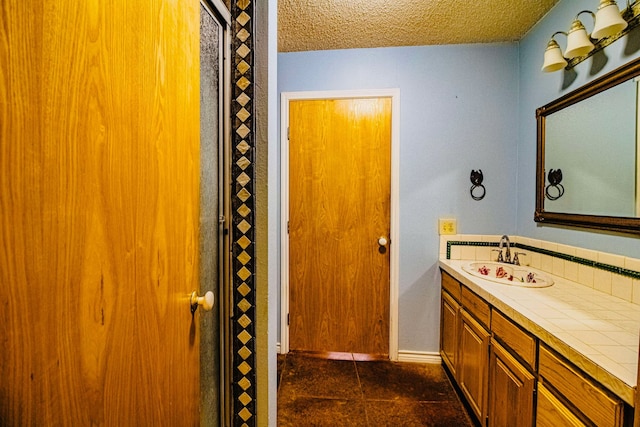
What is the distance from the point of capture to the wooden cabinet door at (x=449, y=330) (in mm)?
1937

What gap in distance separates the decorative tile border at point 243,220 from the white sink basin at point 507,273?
1.31 metres

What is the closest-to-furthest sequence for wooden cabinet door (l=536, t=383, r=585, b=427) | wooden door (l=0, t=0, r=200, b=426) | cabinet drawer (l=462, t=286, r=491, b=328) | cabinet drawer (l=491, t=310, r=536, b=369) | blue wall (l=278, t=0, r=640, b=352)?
wooden door (l=0, t=0, r=200, b=426) < wooden cabinet door (l=536, t=383, r=585, b=427) < cabinet drawer (l=491, t=310, r=536, b=369) < cabinet drawer (l=462, t=286, r=491, b=328) < blue wall (l=278, t=0, r=640, b=352)

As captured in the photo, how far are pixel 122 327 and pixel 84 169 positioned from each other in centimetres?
30

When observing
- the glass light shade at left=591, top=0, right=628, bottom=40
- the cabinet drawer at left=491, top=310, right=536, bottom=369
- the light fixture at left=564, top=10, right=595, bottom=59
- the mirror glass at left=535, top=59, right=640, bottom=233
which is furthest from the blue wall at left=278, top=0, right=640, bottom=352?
the cabinet drawer at left=491, top=310, right=536, bottom=369

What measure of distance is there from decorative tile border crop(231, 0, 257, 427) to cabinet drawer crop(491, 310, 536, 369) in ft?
3.59

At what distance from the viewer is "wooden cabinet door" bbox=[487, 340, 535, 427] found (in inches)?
45.7

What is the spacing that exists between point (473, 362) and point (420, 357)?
73cm

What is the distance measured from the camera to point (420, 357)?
90.5 inches

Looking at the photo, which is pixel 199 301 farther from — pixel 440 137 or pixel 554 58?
pixel 554 58

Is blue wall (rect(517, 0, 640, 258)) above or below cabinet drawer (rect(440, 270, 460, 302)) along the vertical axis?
above

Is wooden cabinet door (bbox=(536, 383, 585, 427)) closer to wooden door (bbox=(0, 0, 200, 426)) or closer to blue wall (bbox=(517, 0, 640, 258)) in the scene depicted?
blue wall (bbox=(517, 0, 640, 258))

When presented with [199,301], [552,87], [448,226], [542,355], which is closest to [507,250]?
[448,226]

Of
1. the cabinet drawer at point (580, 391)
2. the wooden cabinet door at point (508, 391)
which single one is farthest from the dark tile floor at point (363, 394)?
the cabinet drawer at point (580, 391)

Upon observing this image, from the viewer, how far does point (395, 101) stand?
227 centimetres
